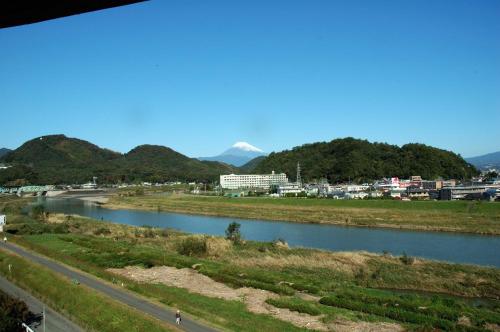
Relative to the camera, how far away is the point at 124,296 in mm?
11766

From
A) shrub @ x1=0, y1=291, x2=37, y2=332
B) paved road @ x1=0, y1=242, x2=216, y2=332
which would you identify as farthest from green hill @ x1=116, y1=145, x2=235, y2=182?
shrub @ x1=0, y1=291, x2=37, y2=332

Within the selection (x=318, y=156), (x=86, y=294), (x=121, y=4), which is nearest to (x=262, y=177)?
(x=318, y=156)

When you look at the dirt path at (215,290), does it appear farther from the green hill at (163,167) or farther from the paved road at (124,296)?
the green hill at (163,167)

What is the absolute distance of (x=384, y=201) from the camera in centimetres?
4200

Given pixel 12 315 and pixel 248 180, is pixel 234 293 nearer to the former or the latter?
pixel 12 315

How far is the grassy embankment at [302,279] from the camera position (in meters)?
11.0

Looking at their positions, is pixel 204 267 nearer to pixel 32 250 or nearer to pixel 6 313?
pixel 32 250

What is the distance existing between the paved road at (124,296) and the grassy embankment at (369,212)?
22982 millimetres

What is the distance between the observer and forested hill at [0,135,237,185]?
11256 centimetres

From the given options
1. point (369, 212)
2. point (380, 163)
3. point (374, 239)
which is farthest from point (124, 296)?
point (380, 163)

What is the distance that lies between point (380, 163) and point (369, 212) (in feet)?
140

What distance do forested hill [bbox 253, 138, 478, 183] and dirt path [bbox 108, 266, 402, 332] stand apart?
6384cm

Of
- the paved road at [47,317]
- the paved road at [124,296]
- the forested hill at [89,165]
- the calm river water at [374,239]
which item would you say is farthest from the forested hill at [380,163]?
the paved road at [47,317]

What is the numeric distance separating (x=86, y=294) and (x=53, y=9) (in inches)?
392
